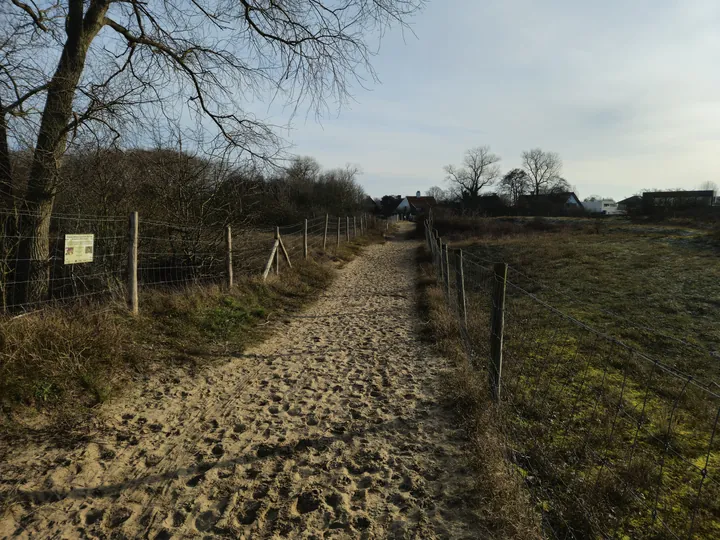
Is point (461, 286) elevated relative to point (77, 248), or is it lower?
lower

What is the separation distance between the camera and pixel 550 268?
14.2m

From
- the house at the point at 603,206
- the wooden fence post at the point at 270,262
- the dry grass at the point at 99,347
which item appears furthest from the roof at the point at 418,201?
the dry grass at the point at 99,347

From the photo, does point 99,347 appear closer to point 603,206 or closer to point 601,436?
point 601,436

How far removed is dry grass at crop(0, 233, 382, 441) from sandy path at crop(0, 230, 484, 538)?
1.15 feet

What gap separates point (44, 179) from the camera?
598cm

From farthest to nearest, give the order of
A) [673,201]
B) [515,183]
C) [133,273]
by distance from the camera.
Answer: [515,183]
[673,201]
[133,273]

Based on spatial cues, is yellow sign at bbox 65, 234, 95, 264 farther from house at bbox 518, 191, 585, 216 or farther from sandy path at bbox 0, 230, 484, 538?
house at bbox 518, 191, 585, 216

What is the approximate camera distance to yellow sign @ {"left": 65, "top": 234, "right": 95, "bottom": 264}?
5.10 metres

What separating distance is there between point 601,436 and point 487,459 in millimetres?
1494

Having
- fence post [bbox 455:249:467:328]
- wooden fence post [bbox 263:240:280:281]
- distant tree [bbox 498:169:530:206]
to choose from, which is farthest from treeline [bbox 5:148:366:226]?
distant tree [bbox 498:169:530:206]

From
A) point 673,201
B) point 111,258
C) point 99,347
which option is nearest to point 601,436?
point 99,347

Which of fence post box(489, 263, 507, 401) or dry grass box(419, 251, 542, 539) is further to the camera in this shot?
fence post box(489, 263, 507, 401)

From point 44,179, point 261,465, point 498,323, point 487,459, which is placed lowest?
point 261,465

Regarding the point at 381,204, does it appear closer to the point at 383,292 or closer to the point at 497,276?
the point at 383,292
